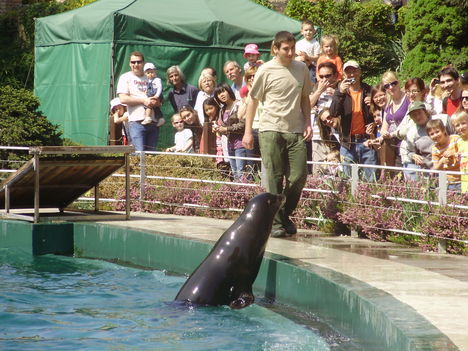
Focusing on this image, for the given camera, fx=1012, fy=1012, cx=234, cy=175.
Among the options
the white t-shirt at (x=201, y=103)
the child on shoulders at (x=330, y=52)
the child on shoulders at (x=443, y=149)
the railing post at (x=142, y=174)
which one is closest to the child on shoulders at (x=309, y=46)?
the child on shoulders at (x=330, y=52)

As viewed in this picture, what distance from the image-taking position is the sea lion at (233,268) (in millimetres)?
8578

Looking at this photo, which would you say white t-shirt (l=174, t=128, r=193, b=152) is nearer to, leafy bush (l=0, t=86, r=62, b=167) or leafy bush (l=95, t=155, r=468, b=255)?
leafy bush (l=95, t=155, r=468, b=255)

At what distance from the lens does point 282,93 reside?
1062 centimetres

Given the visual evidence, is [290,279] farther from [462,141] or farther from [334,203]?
[462,141]

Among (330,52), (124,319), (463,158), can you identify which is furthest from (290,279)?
(330,52)

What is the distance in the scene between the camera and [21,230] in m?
12.2

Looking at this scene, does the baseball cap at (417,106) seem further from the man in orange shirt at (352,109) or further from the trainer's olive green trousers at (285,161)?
the trainer's olive green trousers at (285,161)

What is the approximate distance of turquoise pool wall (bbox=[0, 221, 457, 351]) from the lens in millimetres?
6258

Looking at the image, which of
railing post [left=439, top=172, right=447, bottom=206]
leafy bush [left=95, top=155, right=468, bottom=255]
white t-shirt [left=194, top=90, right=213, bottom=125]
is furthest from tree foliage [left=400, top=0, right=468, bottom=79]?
railing post [left=439, top=172, right=447, bottom=206]

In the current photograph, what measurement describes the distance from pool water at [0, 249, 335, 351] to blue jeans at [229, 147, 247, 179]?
2825 mm

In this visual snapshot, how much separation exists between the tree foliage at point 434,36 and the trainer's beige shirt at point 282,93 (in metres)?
11.6

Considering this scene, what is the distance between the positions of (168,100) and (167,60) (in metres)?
1.04

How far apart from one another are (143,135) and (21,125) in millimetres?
2224

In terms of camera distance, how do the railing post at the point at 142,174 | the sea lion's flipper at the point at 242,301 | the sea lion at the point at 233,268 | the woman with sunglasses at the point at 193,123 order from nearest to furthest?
the sea lion's flipper at the point at 242,301
the sea lion at the point at 233,268
the railing post at the point at 142,174
the woman with sunglasses at the point at 193,123
